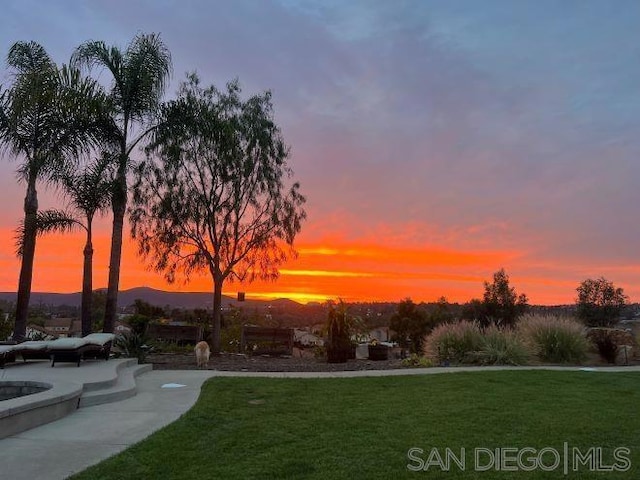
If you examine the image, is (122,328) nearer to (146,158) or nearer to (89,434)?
(146,158)

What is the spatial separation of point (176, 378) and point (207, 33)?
29.8ft

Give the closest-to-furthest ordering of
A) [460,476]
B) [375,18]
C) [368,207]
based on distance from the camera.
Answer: [460,476] < [375,18] < [368,207]

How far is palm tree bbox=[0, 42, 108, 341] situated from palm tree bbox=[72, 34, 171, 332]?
0.77m

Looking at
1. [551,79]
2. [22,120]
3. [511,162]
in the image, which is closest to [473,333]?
[511,162]

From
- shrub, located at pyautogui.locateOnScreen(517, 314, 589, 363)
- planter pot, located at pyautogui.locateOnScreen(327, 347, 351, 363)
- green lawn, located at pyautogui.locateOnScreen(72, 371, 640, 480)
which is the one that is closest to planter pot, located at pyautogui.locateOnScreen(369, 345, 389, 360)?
planter pot, located at pyautogui.locateOnScreen(327, 347, 351, 363)

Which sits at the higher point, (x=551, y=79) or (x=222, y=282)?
(x=551, y=79)

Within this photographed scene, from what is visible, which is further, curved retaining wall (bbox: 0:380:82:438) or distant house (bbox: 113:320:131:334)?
distant house (bbox: 113:320:131:334)

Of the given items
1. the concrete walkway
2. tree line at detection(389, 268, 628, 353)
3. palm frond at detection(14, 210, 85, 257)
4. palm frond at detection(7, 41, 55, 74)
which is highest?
palm frond at detection(7, 41, 55, 74)

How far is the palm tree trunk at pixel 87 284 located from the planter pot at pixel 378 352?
26.3 feet

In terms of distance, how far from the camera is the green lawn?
→ 4695 millimetres

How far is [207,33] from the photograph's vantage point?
582 inches

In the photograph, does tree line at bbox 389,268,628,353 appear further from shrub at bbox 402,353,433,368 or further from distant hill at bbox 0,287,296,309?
shrub at bbox 402,353,433,368

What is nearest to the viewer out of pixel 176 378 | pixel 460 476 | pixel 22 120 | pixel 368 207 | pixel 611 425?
pixel 460 476

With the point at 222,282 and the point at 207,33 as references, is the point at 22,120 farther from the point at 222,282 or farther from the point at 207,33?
the point at 222,282
